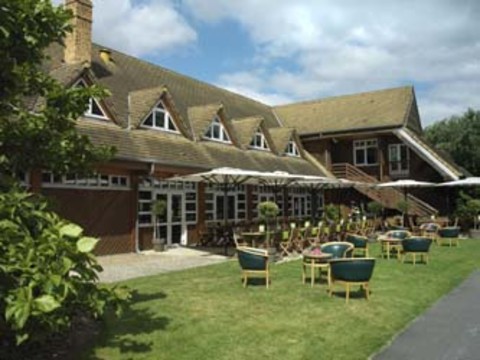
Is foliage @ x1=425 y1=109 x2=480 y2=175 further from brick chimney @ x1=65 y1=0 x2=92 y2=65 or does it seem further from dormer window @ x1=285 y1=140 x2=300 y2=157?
brick chimney @ x1=65 y1=0 x2=92 y2=65

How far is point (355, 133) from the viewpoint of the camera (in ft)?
105

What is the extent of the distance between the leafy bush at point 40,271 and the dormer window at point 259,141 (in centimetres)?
2205

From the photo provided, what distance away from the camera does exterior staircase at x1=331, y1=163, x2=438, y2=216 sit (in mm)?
29312

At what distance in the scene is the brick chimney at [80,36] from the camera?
19.4 meters

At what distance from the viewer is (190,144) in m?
21.6

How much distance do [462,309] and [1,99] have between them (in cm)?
761

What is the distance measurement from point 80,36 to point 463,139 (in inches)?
1482

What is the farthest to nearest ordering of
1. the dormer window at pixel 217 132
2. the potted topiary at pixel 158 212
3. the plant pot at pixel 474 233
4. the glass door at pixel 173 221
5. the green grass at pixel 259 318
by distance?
the plant pot at pixel 474 233
the dormer window at pixel 217 132
the glass door at pixel 173 221
the potted topiary at pixel 158 212
the green grass at pixel 259 318

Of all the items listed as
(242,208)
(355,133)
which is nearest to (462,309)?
(242,208)

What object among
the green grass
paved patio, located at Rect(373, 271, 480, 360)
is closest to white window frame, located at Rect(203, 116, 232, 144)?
the green grass

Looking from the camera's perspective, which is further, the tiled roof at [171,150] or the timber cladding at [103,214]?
the tiled roof at [171,150]

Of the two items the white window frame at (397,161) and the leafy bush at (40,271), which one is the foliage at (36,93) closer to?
Result: the leafy bush at (40,271)

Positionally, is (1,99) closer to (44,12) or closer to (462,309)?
(44,12)

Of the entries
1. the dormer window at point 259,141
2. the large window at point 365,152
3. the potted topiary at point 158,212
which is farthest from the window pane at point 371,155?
the potted topiary at point 158,212
